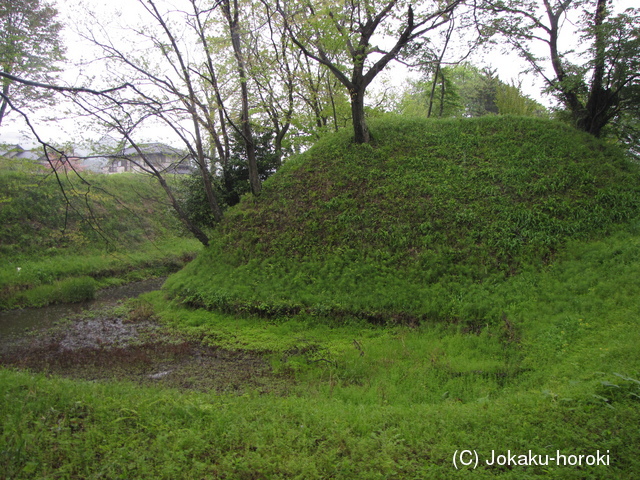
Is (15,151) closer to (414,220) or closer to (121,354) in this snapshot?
(121,354)

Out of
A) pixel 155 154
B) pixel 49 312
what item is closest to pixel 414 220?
pixel 49 312

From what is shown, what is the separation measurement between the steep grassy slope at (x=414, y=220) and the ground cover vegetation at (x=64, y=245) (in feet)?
15.5

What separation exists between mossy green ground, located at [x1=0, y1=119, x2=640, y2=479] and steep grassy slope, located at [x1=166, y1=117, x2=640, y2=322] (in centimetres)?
11

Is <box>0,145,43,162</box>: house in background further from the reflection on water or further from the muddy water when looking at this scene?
the reflection on water

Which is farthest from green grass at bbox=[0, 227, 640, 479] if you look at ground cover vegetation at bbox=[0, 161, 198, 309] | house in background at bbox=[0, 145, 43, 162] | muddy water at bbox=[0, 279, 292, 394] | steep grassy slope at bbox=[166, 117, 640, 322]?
ground cover vegetation at bbox=[0, 161, 198, 309]

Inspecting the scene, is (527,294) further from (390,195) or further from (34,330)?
(34,330)

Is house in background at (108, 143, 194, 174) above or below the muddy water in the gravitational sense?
above

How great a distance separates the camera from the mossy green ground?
387 cm

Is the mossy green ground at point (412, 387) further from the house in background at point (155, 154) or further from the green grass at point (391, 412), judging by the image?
the house in background at point (155, 154)

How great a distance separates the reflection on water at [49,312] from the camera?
11.6 meters

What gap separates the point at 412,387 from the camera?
6.68 meters

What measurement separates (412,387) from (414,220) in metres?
6.24

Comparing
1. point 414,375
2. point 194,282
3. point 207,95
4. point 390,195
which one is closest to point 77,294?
point 194,282

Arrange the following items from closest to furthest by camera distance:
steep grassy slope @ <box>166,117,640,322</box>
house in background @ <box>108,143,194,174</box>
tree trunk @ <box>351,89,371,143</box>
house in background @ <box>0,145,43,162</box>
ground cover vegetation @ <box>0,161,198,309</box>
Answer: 1. house in background @ <box>0,145,43,162</box>
2. steep grassy slope @ <box>166,117,640,322</box>
3. house in background @ <box>108,143,194,174</box>
4. tree trunk @ <box>351,89,371,143</box>
5. ground cover vegetation @ <box>0,161,198,309</box>
